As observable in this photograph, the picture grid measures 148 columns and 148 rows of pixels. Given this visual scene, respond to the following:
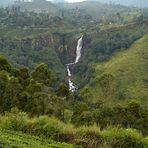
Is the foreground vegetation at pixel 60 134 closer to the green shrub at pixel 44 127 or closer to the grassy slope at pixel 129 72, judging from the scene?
the green shrub at pixel 44 127

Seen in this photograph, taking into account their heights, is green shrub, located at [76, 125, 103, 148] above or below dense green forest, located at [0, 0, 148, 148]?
above

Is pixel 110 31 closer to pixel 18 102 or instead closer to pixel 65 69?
pixel 65 69

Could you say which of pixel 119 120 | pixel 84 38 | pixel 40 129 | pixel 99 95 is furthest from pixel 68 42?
pixel 40 129

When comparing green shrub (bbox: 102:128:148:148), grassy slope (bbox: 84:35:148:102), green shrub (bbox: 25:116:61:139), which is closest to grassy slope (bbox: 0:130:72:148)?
green shrub (bbox: 25:116:61:139)

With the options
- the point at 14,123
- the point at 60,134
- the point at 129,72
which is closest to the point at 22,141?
the point at 14,123

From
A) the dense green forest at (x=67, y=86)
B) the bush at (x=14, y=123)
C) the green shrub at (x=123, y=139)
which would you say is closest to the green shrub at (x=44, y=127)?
the dense green forest at (x=67, y=86)

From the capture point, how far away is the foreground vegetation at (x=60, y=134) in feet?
54.1

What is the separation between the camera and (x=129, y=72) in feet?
345

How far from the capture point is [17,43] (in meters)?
126

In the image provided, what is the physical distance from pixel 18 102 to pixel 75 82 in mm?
64680

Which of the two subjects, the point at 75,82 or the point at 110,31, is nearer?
the point at 75,82

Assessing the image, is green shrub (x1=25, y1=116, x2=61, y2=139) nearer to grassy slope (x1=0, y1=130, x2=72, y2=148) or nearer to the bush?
the bush

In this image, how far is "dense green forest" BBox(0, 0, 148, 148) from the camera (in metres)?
17.2

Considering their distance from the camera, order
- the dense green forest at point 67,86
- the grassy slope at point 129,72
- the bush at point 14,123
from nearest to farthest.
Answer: the dense green forest at point 67,86 → the bush at point 14,123 → the grassy slope at point 129,72
